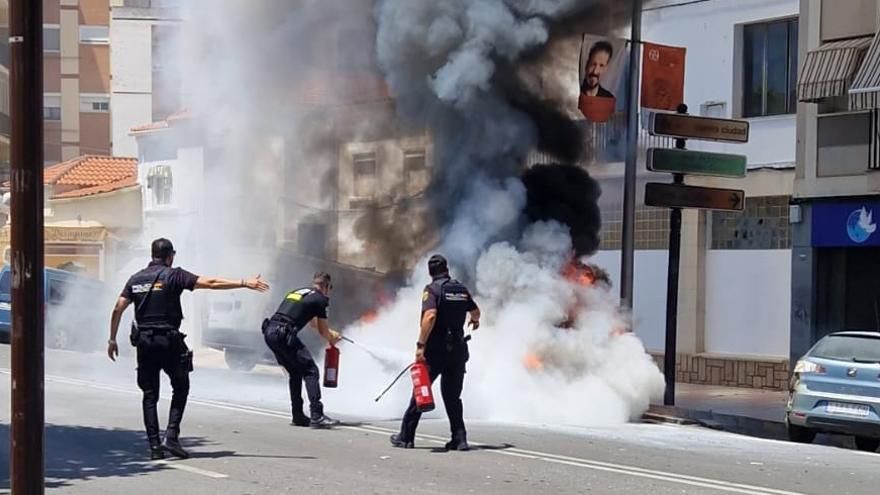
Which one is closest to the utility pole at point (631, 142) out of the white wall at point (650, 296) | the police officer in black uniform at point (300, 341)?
the white wall at point (650, 296)

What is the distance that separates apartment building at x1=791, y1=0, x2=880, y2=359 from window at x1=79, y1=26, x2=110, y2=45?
133ft

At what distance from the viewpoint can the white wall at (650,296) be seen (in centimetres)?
2234

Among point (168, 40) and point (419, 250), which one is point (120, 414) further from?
point (168, 40)

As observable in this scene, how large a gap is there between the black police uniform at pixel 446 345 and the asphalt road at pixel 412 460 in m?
0.34

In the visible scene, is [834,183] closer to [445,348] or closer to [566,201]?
[566,201]

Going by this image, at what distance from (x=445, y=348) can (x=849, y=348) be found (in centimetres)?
505

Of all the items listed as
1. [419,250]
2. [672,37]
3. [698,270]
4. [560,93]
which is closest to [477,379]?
[419,250]

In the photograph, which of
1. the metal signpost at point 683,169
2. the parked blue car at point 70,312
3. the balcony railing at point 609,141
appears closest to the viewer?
the metal signpost at point 683,169

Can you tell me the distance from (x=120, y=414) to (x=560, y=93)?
7.25 m

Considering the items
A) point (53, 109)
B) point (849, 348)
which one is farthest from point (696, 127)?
point (53, 109)

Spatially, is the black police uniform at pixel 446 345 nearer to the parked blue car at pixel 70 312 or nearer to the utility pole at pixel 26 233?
the utility pole at pixel 26 233

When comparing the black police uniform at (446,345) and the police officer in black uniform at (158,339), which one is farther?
the black police uniform at (446,345)

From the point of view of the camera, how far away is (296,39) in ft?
62.1

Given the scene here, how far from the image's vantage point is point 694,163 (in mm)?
16234
